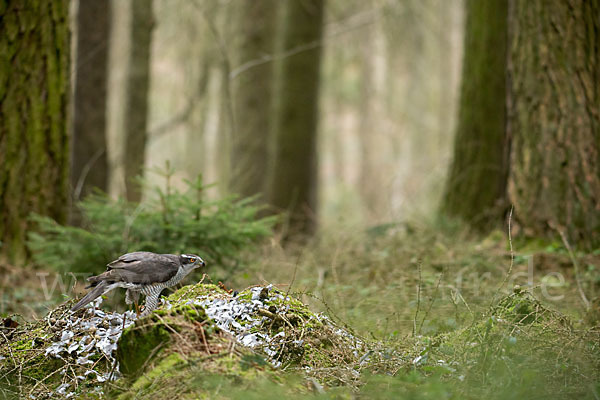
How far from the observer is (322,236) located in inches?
368

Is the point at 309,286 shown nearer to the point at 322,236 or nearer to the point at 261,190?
the point at 322,236

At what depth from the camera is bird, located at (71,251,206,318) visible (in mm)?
3643

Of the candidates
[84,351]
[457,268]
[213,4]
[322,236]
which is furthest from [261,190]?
[84,351]

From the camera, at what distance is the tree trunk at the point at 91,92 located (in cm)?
855

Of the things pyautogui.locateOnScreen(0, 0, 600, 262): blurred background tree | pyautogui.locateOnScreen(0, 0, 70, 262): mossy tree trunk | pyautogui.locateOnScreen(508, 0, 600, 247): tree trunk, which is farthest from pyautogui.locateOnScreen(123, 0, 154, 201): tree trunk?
pyautogui.locateOnScreen(508, 0, 600, 247): tree trunk

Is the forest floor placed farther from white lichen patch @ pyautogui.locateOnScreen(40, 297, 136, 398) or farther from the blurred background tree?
the blurred background tree

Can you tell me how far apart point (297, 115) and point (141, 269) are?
6686 millimetres

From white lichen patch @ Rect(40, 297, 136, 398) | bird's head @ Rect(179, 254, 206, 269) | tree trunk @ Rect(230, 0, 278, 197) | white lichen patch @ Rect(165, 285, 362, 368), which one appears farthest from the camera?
tree trunk @ Rect(230, 0, 278, 197)

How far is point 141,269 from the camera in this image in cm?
371

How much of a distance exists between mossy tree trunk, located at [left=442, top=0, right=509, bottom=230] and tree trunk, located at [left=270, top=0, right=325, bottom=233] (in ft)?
8.44

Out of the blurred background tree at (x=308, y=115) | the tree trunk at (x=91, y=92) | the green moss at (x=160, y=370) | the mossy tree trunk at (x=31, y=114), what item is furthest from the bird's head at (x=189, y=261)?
the tree trunk at (x=91, y=92)

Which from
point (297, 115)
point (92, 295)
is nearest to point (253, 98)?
point (297, 115)

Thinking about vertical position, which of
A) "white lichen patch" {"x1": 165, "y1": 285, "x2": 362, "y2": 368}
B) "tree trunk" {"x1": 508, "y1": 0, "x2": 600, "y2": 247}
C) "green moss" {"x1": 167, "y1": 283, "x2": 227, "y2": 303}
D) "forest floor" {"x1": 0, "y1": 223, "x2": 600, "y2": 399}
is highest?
"tree trunk" {"x1": 508, "y1": 0, "x2": 600, "y2": 247}

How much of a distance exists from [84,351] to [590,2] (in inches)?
228
